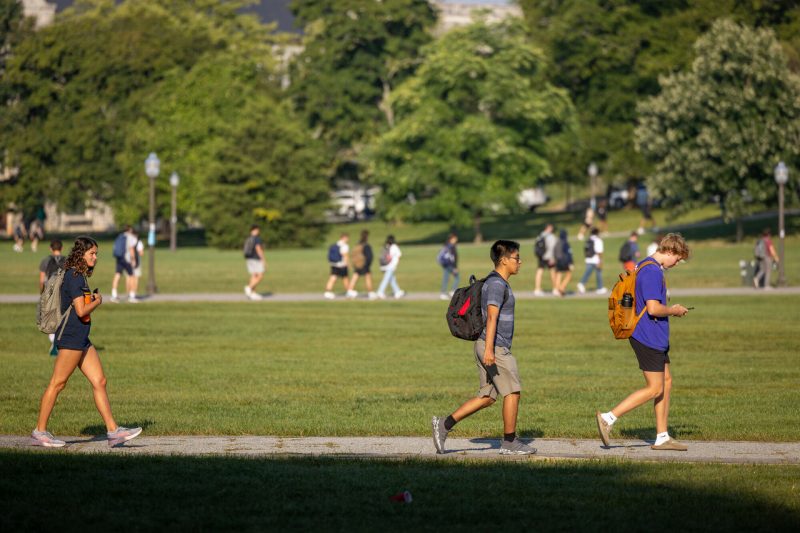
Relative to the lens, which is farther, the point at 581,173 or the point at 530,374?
the point at 581,173

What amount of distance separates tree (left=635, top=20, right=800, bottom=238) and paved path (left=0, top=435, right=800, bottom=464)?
49708mm

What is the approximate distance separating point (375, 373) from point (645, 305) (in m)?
8.08

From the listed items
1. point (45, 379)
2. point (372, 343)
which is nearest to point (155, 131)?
point (372, 343)

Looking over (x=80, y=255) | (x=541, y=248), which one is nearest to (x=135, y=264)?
(x=541, y=248)

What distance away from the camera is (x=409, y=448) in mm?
11539

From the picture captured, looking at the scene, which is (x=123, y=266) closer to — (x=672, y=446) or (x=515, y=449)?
(x=515, y=449)

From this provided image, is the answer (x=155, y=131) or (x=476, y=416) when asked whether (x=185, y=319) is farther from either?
(x=155, y=131)

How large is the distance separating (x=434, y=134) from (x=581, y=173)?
14.6 m

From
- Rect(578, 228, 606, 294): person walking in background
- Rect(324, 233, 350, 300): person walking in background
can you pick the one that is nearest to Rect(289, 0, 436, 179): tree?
Rect(578, 228, 606, 294): person walking in background

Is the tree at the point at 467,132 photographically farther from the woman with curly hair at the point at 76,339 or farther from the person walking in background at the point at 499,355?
the person walking in background at the point at 499,355

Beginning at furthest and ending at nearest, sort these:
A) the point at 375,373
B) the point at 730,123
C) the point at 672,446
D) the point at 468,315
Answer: the point at 730,123 < the point at 375,373 < the point at 672,446 < the point at 468,315

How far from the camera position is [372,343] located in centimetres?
2361

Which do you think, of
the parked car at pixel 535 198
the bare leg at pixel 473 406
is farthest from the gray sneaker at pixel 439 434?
the parked car at pixel 535 198

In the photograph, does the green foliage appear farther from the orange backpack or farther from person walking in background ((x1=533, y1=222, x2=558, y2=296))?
the orange backpack
